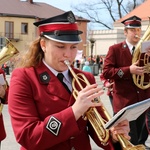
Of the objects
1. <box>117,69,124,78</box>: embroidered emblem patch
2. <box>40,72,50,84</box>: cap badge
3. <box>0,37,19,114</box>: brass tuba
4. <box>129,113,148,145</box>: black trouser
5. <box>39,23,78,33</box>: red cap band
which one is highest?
<box>39,23,78,33</box>: red cap band

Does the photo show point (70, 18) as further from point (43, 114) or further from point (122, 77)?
point (122, 77)

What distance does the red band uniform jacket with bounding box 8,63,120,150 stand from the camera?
8.17 feet

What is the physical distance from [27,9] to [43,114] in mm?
57447

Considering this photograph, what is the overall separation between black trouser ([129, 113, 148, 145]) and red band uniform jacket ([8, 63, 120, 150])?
2.84 m

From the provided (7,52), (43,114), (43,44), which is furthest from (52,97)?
(7,52)

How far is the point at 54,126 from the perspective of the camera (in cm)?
249

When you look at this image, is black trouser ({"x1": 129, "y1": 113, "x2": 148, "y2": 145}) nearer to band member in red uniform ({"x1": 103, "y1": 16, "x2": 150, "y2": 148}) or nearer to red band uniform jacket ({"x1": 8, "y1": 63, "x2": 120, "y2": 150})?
band member in red uniform ({"x1": 103, "y1": 16, "x2": 150, "y2": 148})

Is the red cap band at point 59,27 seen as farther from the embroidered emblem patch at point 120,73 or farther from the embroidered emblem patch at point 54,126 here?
the embroidered emblem patch at point 120,73

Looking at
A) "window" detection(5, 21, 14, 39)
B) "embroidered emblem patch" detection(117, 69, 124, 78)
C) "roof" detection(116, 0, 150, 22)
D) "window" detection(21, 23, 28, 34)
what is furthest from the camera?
"window" detection(21, 23, 28, 34)

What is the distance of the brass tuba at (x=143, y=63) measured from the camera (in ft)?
17.5

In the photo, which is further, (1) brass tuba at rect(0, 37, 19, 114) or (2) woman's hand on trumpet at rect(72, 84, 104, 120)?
(1) brass tuba at rect(0, 37, 19, 114)

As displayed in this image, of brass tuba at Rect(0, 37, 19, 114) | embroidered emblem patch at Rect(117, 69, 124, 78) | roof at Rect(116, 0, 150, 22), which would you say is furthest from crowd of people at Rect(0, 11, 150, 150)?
roof at Rect(116, 0, 150, 22)

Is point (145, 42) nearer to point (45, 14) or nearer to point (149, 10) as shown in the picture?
point (149, 10)

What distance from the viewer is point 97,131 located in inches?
101
